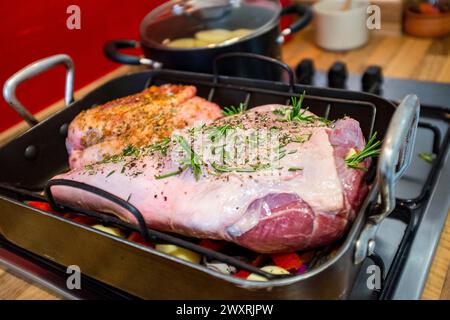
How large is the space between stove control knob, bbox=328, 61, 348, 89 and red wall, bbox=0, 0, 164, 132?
2.07 ft

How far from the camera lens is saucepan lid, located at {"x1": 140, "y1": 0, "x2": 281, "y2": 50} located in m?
1.37

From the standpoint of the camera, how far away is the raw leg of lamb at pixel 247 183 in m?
0.72

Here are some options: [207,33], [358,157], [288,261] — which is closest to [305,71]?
[207,33]

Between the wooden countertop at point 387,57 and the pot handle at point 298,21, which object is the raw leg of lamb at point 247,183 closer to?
the pot handle at point 298,21

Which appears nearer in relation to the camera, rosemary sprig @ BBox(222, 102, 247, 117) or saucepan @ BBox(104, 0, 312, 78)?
rosemary sprig @ BBox(222, 102, 247, 117)

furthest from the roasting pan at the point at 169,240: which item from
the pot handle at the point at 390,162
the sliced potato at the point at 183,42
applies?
the sliced potato at the point at 183,42

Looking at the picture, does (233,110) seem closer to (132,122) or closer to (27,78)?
(132,122)

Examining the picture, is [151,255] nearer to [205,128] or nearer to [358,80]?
[205,128]

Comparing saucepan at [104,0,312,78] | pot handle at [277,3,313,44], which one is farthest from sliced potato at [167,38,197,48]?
pot handle at [277,3,313,44]

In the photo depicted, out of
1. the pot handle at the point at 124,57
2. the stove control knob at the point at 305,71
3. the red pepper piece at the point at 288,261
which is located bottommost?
the red pepper piece at the point at 288,261

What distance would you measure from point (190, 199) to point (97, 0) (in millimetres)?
944

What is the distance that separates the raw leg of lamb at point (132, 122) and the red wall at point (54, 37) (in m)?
0.33

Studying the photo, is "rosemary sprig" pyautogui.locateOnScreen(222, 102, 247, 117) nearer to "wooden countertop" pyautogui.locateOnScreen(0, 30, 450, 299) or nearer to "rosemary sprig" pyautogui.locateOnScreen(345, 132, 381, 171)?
"rosemary sprig" pyautogui.locateOnScreen(345, 132, 381, 171)

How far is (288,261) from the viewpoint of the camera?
761 mm
